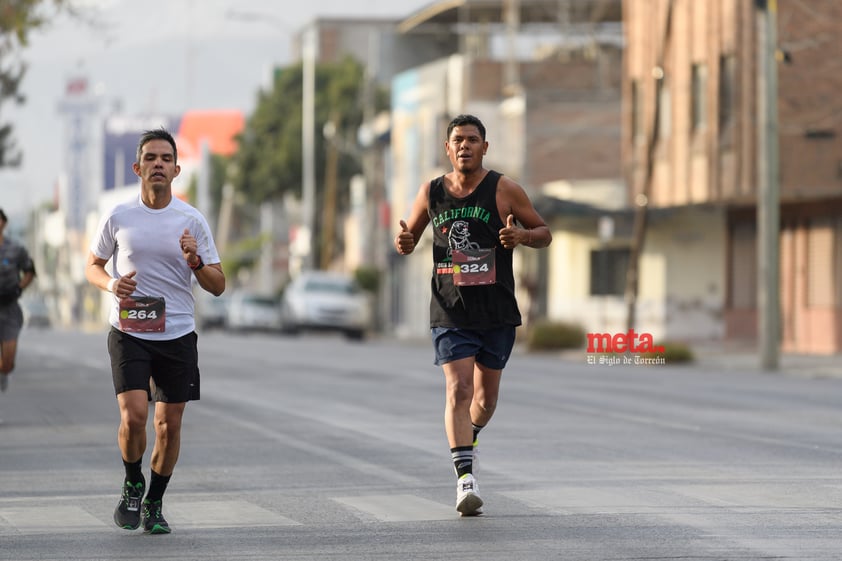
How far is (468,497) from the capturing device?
10109 millimetres

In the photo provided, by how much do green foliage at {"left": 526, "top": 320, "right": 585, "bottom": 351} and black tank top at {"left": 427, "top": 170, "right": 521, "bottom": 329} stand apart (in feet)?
97.6

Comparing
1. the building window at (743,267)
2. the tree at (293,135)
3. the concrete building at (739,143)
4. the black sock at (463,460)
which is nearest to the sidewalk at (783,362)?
the concrete building at (739,143)

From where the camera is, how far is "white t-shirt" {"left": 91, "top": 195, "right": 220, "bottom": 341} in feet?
31.3

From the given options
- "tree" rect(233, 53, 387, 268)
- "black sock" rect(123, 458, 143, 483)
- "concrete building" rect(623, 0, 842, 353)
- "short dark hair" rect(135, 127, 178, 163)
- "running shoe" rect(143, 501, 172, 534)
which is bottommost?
"running shoe" rect(143, 501, 172, 534)

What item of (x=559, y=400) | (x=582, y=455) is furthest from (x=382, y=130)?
(x=582, y=455)

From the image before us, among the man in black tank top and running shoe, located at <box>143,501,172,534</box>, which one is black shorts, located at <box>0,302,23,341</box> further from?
running shoe, located at <box>143,501,172,534</box>

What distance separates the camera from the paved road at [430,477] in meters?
9.23

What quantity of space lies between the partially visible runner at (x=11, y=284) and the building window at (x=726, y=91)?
25.5 metres

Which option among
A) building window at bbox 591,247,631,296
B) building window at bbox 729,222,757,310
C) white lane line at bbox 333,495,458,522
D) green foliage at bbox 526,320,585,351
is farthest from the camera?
building window at bbox 591,247,631,296

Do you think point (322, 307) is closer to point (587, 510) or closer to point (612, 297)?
point (612, 297)

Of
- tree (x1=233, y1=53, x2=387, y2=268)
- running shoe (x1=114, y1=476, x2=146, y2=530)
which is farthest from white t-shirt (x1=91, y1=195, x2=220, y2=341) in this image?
tree (x1=233, y1=53, x2=387, y2=268)

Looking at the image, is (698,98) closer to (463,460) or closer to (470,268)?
(470,268)

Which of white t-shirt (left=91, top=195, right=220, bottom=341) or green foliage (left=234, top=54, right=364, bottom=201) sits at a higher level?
green foliage (left=234, top=54, right=364, bottom=201)

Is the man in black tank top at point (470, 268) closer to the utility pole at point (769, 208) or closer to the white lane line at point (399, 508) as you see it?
the white lane line at point (399, 508)
